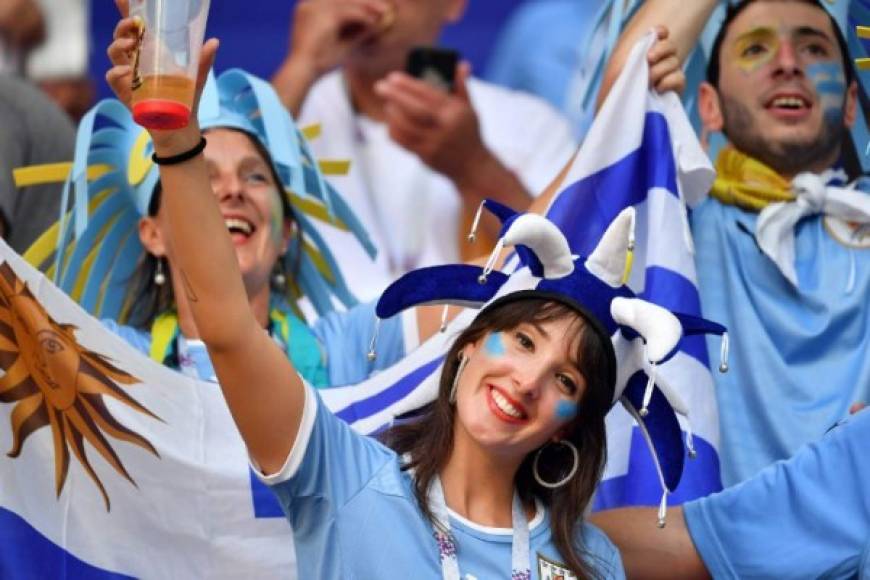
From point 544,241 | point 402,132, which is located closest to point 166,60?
point 544,241

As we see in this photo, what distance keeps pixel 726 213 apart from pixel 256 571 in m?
1.36

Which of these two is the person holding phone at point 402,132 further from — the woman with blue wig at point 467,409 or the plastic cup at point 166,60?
the plastic cup at point 166,60

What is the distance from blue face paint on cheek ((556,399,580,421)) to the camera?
3.26 metres

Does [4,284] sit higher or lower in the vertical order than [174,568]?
higher

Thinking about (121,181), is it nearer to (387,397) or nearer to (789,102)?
(387,397)

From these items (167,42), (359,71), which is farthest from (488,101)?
(167,42)

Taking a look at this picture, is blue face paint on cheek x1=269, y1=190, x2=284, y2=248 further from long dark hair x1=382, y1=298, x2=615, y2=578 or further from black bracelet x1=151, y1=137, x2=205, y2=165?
black bracelet x1=151, y1=137, x2=205, y2=165

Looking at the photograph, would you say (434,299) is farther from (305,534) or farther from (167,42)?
(167,42)

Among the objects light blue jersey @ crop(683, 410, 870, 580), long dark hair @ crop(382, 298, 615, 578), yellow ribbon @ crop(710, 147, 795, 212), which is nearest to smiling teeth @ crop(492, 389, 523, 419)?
long dark hair @ crop(382, 298, 615, 578)

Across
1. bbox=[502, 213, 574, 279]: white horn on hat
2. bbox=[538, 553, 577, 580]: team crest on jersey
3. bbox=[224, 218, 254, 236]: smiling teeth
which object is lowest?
bbox=[538, 553, 577, 580]: team crest on jersey

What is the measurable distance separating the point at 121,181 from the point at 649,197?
3.73ft

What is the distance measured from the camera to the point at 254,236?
4.39 meters

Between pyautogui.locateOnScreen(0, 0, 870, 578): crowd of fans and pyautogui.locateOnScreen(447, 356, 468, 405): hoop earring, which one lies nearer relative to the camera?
pyautogui.locateOnScreen(0, 0, 870, 578): crowd of fans

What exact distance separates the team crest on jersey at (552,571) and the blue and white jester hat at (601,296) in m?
0.20
